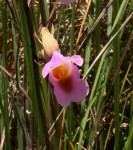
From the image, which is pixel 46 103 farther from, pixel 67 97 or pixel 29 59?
pixel 67 97

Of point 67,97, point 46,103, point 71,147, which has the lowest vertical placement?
point 71,147

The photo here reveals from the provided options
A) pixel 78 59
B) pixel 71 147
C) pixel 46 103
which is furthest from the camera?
pixel 71 147

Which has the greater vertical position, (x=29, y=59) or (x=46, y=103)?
(x=29, y=59)

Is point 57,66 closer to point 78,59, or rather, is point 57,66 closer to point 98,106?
point 78,59

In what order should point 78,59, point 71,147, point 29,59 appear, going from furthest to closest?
1. point 71,147
2. point 29,59
3. point 78,59

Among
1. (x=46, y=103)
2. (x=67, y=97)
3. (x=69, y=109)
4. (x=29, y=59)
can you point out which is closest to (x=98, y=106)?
(x=69, y=109)

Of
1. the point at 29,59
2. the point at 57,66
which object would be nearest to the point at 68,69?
the point at 57,66

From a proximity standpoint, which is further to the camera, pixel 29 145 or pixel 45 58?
pixel 29 145
